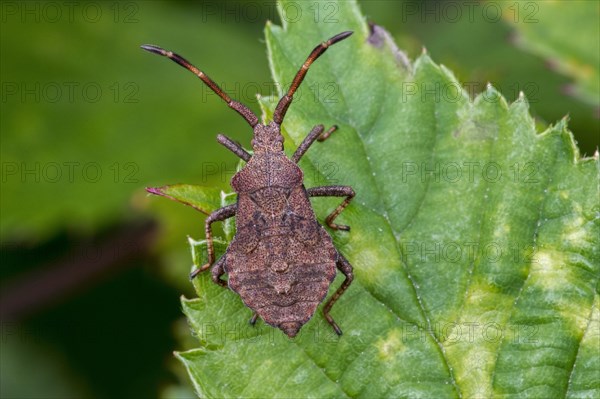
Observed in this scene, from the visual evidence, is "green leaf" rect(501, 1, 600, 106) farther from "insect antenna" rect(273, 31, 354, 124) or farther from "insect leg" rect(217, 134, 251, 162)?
"insect leg" rect(217, 134, 251, 162)

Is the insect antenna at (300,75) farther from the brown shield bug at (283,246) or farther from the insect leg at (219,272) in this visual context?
the insect leg at (219,272)

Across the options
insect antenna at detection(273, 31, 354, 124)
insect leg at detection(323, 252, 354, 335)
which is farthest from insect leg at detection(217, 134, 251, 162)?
insect leg at detection(323, 252, 354, 335)

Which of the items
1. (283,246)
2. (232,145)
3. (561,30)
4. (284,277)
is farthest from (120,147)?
(561,30)

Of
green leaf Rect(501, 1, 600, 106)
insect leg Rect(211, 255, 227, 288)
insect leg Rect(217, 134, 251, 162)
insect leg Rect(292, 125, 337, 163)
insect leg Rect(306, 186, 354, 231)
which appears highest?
green leaf Rect(501, 1, 600, 106)

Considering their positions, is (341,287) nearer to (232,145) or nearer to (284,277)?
(284,277)

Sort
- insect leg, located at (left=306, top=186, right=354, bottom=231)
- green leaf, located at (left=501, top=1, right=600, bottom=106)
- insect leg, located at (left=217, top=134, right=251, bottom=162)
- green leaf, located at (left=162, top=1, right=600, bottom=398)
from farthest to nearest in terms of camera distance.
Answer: green leaf, located at (left=501, top=1, right=600, bottom=106) < insect leg, located at (left=217, top=134, right=251, bottom=162) < insect leg, located at (left=306, top=186, right=354, bottom=231) < green leaf, located at (left=162, top=1, right=600, bottom=398)

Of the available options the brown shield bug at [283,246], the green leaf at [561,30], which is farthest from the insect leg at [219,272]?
the green leaf at [561,30]

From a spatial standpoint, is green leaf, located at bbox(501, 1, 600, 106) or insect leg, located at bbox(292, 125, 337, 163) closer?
insect leg, located at bbox(292, 125, 337, 163)
